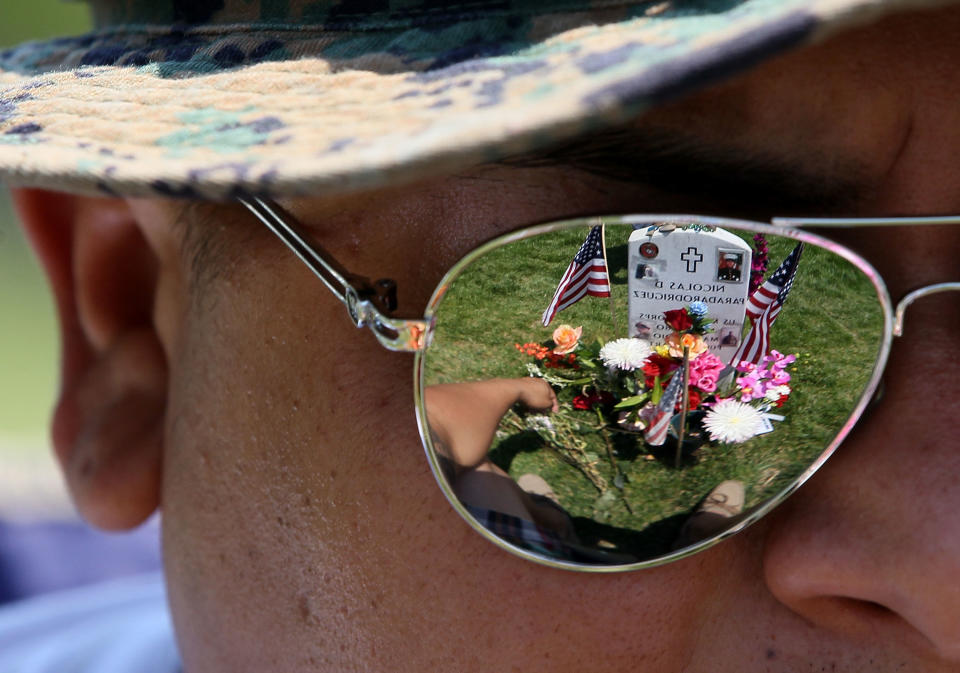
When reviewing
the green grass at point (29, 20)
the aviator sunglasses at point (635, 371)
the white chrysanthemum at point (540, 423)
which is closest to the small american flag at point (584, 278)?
the aviator sunglasses at point (635, 371)

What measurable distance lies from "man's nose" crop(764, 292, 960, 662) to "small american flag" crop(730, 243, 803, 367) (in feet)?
0.54

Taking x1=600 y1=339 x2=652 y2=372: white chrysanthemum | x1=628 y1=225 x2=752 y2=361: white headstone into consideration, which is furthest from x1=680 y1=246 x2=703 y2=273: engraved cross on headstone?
x1=600 y1=339 x2=652 y2=372: white chrysanthemum

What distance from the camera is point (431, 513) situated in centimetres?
110

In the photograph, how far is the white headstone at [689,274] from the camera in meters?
0.97

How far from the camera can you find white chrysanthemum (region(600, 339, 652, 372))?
1006mm

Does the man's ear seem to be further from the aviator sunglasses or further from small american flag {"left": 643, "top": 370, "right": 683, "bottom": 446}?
small american flag {"left": 643, "top": 370, "right": 683, "bottom": 446}

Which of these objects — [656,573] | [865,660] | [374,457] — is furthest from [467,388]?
[865,660]

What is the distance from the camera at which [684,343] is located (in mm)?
1002

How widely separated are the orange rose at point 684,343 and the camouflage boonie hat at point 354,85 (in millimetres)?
337

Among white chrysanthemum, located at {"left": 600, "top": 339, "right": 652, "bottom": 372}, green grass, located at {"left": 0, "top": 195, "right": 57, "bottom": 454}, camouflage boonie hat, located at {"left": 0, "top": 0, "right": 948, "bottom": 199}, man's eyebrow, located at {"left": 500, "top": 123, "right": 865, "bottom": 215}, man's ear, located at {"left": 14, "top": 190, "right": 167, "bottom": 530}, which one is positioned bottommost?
green grass, located at {"left": 0, "top": 195, "right": 57, "bottom": 454}

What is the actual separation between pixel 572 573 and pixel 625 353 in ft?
0.91

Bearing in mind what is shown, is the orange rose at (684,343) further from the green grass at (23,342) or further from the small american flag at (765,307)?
the green grass at (23,342)

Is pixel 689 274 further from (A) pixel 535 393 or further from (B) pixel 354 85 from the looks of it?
(B) pixel 354 85

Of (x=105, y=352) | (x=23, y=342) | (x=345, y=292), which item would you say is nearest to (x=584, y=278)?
(x=345, y=292)
